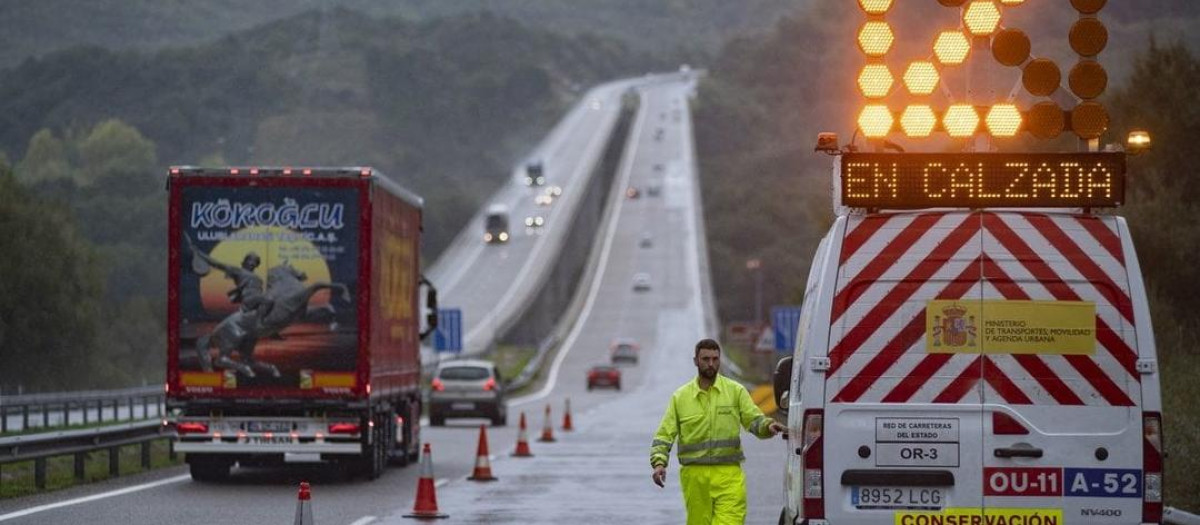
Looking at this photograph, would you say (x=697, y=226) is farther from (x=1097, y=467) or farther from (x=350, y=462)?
(x=1097, y=467)

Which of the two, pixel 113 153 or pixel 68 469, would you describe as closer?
pixel 68 469

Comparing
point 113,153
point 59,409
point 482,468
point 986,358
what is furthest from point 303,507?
point 113,153

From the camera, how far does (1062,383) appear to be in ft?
35.0

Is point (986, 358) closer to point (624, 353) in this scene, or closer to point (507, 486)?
point (507, 486)

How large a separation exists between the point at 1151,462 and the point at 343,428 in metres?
15.6

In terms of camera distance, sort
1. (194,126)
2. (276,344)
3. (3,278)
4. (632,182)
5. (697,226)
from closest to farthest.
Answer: (276,344)
(3,278)
(194,126)
(697,226)
(632,182)

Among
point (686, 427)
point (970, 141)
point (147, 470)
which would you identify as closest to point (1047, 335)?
point (970, 141)

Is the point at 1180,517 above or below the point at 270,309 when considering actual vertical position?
below

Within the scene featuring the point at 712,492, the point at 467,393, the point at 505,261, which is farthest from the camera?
the point at 505,261

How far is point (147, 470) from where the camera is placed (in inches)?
1133

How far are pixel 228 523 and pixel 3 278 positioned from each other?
143ft

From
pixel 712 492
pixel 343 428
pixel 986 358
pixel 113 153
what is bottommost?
pixel 343 428

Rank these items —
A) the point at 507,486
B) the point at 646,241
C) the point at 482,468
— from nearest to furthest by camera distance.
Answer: the point at 507,486 → the point at 482,468 → the point at 646,241

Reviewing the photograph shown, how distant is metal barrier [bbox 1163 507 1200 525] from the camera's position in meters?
14.7
